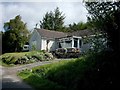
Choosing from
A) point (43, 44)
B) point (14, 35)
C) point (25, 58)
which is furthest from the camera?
point (14, 35)

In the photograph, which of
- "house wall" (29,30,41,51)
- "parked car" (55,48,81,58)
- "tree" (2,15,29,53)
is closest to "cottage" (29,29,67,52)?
"house wall" (29,30,41,51)

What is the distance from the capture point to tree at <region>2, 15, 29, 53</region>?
2001 inches

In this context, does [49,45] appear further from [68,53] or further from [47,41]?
[68,53]

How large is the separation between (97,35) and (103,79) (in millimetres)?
2525

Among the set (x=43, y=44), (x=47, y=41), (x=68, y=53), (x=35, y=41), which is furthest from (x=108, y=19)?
(x=35, y=41)

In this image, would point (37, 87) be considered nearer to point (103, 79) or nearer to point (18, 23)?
point (103, 79)

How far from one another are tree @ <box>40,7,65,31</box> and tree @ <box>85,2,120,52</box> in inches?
2793

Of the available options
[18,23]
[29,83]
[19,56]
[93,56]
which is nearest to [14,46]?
[18,23]

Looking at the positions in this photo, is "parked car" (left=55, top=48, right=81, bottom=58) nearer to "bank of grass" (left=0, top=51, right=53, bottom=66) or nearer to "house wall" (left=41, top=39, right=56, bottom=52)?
"bank of grass" (left=0, top=51, right=53, bottom=66)

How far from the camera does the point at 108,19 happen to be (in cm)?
1292

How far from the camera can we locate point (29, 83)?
1716cm

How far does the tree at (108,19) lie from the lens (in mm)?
12521

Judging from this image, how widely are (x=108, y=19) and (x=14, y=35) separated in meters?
39.4

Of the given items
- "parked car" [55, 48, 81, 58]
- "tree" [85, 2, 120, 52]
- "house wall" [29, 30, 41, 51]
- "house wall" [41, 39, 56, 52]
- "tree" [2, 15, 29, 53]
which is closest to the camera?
"tree" [85, 2, 120, 52]
